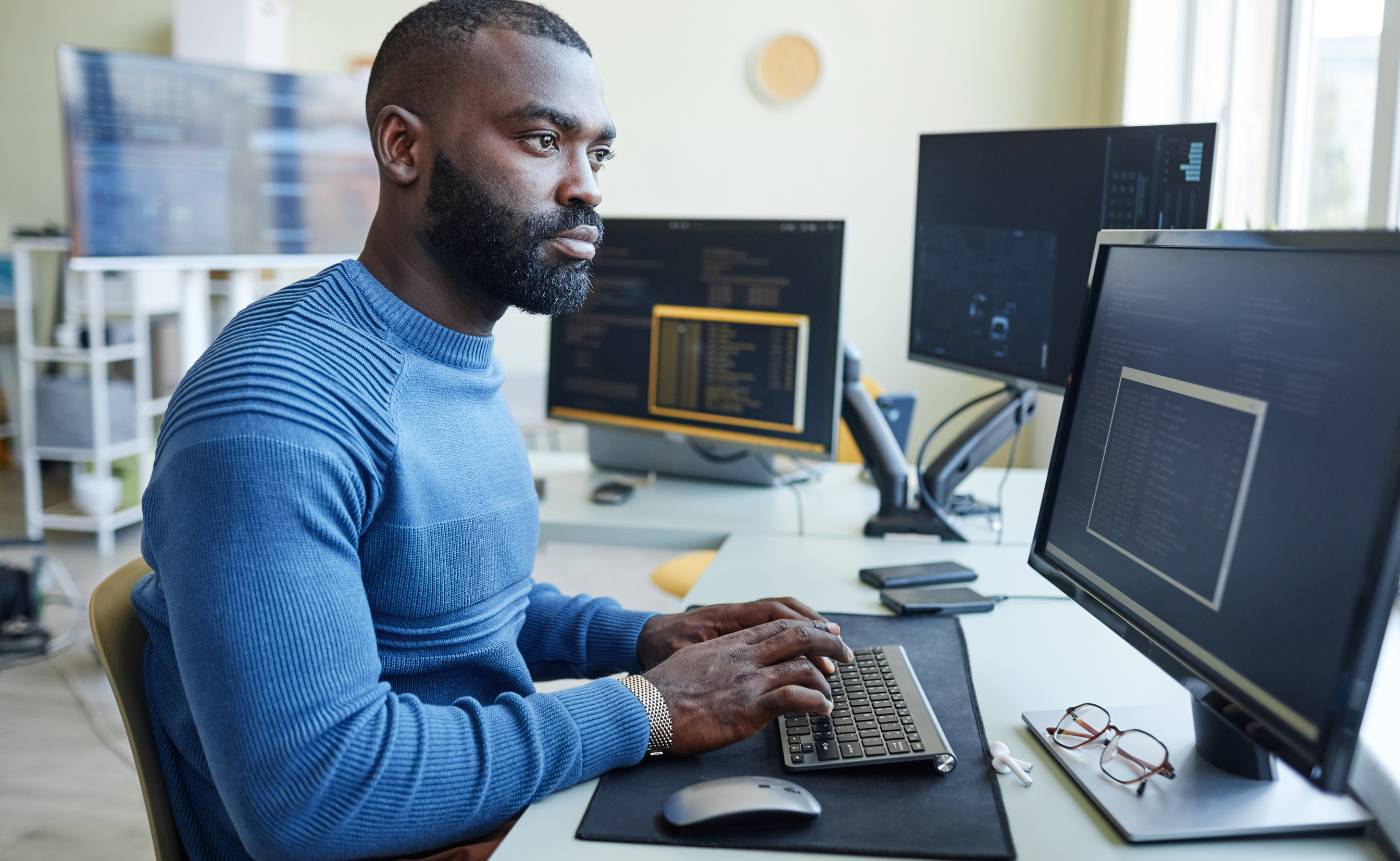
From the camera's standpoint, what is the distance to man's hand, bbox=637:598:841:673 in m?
1.30

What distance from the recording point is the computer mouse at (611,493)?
219cm

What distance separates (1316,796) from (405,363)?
0.90m

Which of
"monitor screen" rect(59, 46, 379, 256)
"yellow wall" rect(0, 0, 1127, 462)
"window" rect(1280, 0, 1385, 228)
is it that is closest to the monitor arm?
"window" rect(1280, 0, 1385, 228)

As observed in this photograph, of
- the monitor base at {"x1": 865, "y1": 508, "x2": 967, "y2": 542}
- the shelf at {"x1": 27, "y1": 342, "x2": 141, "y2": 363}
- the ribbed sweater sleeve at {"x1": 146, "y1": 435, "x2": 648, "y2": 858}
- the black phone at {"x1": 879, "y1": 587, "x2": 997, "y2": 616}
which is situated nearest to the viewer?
the ribbed sweater sleeve at {"x1": 146, "y1": 435, "x2": 648, "y2": 858}

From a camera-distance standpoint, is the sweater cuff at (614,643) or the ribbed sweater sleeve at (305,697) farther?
the sweater cuff at (614,643)

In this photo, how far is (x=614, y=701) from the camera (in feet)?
3.39

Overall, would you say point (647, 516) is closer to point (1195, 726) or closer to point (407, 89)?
point (407, 89)

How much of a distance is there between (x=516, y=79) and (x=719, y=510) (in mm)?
1122

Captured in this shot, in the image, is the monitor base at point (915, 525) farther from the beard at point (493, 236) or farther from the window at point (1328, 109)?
the window at point (1328, 109)

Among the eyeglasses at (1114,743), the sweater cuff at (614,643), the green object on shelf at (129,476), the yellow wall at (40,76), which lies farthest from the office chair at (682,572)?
the yellow wall at (40,76)

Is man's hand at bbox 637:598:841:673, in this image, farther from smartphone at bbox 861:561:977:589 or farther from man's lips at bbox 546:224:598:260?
man's lips at bbox 546:224:598:260

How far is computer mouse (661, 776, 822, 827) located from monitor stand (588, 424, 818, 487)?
1332 mm

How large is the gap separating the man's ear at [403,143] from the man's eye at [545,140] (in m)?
0.10

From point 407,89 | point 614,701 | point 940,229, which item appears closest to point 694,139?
point 940,229
